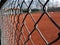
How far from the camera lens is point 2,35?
1366 millimetres

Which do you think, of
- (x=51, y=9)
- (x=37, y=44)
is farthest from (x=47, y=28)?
(x=51, y=9)

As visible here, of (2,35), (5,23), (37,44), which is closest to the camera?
(2,35)

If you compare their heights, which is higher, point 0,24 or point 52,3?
point 52,3

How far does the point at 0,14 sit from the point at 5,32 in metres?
0.19

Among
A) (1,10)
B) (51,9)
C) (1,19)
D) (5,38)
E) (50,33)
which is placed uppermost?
(51,9)

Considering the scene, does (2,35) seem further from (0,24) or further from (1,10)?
(1,10)

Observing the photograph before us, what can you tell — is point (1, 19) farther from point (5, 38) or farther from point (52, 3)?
point (52, 3)

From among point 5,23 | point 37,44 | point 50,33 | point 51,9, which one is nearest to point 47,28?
point 50,33

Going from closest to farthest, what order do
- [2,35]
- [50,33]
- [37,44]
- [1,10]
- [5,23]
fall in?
[1,10] < [2,35] < [5,23] < [37,44] < [50,33]

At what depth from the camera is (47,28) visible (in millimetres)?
5758

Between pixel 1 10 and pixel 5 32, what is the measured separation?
0.26m

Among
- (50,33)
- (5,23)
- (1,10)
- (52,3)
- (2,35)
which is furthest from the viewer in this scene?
(50,33)

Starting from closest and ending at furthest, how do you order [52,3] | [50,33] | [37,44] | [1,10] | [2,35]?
[52,3]
[1,10]
[2,35]
[37,44]
[50,33]

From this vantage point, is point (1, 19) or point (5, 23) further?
point (5, 23)
